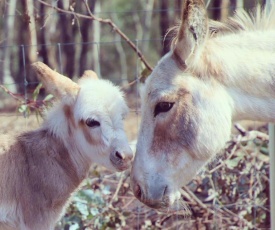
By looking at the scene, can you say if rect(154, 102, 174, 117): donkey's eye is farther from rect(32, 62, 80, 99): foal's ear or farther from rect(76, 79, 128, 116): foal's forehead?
rect(32, 62, 80, 99): foal's ear

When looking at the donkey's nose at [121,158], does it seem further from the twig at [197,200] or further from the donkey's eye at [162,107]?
the twig at [197,200]

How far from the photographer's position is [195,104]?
390 centimetres

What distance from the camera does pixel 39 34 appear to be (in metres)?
20.0

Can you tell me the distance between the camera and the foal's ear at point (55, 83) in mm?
5012

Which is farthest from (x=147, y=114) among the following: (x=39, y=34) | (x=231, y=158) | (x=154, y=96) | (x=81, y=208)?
(x=39, y=34)

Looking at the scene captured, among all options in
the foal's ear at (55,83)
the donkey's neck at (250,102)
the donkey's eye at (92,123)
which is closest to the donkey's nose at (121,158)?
the donkey's eye at (92,123)

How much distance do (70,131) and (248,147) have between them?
2200 mm

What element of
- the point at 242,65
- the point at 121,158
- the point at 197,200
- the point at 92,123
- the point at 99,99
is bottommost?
the point at 197,200

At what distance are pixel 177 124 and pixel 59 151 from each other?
4.95 feet

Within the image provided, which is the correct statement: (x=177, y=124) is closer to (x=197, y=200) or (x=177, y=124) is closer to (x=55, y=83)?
(x=55, y=83)

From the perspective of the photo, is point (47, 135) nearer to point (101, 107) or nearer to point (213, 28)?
point (101, 107)

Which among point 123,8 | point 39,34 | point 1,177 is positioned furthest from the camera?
point 123,8

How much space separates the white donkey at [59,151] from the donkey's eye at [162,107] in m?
0.91

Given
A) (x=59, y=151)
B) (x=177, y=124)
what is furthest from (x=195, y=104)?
(x=59, y=151)
